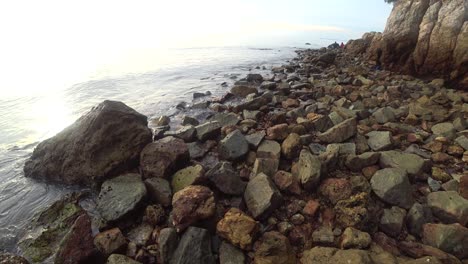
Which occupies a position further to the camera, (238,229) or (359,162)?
(359,162)

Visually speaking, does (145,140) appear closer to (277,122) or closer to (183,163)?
(183,163)

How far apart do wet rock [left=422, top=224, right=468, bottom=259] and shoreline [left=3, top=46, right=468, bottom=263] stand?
0.6 inches

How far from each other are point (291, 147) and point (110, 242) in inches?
143

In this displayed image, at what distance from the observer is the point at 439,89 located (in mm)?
10164

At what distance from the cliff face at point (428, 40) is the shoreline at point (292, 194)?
4.42m

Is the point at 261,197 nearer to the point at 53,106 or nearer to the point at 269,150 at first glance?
the point at 269,150

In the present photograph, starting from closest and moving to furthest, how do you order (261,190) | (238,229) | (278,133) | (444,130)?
(238,229)
(261,190)
(278,133)
(444,130)

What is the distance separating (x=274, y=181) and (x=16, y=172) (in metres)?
5.69

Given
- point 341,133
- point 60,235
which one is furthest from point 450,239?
point 60,235

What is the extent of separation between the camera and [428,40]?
1173 centimetres

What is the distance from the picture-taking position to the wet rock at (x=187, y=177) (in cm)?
474

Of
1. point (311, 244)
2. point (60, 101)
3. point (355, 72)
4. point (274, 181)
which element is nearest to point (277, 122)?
point (274, 181)

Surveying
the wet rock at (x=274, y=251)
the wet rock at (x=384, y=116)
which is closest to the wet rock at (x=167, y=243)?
the wet rock at (x=274, y=251)

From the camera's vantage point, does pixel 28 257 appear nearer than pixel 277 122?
Yes
